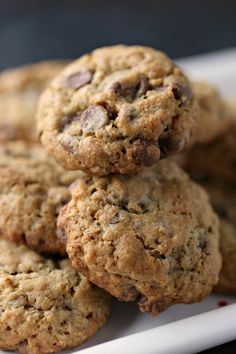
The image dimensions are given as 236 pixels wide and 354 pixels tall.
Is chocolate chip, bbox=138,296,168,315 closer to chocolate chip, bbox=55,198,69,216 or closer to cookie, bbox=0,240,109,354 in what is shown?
cookie, bbox=0,240,109,354

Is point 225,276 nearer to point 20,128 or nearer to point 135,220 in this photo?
point 135,220

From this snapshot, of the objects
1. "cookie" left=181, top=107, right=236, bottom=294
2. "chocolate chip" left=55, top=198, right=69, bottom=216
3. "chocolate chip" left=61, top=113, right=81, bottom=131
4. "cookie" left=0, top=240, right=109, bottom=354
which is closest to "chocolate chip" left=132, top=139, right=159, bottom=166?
"chocolate chip" left=61, top=113, right=81, bottom=131

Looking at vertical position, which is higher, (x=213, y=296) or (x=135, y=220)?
(x=135, y=220)

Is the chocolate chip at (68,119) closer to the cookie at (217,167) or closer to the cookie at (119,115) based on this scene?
the cookie at (119,115)

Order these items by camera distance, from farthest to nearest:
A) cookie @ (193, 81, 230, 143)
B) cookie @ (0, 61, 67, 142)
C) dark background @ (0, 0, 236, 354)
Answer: dark background @ (0, 0, 236, 354) → cookie @ (0, 61, 67, 142) → cookie @ (193, 81, 230, 143)

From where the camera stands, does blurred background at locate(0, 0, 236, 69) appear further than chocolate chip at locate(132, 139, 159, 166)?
Yes

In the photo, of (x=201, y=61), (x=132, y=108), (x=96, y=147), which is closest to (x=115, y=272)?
(x=96, y=147)

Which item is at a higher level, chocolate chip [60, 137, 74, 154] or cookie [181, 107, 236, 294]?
chocolate chip [60, 137, 74, 154]
